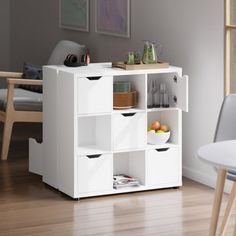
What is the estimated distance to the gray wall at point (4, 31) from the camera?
816 cm

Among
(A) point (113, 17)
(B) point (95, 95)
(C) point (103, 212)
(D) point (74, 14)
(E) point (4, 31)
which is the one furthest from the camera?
(E) point (4, 31)

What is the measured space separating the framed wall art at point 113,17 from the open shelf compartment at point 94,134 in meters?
1.23

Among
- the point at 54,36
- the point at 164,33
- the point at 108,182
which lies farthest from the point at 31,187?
the point at 54,36

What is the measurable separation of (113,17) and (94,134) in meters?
1.47

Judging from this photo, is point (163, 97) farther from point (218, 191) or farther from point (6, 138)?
point (218, 191)

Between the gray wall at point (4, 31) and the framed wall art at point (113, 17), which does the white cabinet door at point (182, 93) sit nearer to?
the framed wall art at point (113, 17)

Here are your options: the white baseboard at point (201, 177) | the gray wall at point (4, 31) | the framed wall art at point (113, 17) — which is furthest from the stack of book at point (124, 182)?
the gray wall at point (4, 31)

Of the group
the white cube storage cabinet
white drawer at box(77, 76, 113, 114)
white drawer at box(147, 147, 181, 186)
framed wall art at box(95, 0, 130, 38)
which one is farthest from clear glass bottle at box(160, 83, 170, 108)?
framed wall art at box(95, 0, 130, 38)

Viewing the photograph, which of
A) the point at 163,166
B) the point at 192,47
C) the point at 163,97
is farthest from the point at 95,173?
the point at 192,47

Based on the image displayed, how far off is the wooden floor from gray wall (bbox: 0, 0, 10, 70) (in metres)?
3.09

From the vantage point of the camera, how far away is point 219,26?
496 centimetres

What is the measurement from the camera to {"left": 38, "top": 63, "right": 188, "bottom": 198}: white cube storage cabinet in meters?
4.79

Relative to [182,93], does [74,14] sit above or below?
above

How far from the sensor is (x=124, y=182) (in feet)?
16.4
